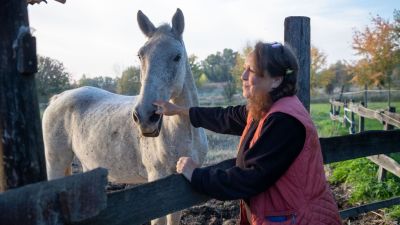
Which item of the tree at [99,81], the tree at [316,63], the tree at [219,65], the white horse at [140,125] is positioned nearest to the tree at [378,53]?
the tree at [316,63]

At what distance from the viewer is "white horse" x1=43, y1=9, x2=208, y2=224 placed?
11.4 feet

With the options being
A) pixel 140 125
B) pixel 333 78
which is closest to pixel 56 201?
pixel 140 125

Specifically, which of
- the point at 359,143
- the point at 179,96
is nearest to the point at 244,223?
the point at 359,143

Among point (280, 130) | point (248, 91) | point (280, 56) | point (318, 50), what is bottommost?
point (280, 130)

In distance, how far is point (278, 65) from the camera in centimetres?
208

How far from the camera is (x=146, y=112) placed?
10.5ft

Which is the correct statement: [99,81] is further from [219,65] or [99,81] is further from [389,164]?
[219,65]

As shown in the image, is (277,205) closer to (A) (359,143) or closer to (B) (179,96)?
(A) (359,143)

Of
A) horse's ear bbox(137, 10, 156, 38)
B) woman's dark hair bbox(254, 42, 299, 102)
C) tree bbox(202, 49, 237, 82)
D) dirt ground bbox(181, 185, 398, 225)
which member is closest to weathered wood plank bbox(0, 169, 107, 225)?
woman's dark hair bbox(254, 42, 299, 102)

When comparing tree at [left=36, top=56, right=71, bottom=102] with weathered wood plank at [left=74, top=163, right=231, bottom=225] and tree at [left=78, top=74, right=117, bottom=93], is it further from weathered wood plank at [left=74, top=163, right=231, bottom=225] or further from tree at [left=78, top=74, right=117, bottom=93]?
weathered wood plank at [left=74, top=163, right=231, bottom=225]

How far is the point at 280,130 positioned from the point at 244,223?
0.74 metres

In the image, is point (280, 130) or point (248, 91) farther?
point (248, 91)

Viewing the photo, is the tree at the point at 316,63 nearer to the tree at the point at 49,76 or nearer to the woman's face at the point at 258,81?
the tree at the point at 49,76

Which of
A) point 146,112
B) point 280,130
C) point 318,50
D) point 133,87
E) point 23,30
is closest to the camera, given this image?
point 23,30
